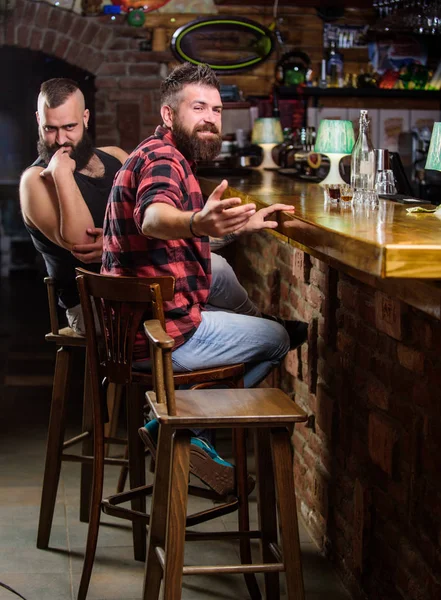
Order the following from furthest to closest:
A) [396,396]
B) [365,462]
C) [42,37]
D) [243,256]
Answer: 1. [42,37]
2. [243,256]
3. [365,462]
4. [396,396]

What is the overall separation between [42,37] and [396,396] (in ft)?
17.9

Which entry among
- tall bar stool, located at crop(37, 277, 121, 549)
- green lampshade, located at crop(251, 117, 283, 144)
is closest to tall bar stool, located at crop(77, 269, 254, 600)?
tall bar stool, located at crop(37, 277, 121, 549)

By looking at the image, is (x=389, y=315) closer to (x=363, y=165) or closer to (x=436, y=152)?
(x=436, y=152)

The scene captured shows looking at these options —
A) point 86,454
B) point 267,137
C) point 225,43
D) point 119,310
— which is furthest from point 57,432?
point 225,43

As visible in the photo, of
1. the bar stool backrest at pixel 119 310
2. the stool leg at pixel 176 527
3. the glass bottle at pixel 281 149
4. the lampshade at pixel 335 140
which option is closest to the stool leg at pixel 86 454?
the bar stool backrest at pixel 119 310

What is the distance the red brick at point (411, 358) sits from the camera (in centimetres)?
250

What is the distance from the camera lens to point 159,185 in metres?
2.65

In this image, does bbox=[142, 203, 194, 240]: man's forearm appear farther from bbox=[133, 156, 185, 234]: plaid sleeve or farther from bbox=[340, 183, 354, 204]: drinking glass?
bbox=[340, 183, 354, 204]: drinking glass

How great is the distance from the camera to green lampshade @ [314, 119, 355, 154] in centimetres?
448

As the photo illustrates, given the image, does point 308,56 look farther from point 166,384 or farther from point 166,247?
point 166,384

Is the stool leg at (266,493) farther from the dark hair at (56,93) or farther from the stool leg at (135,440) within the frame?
the dark hair at (56,93)

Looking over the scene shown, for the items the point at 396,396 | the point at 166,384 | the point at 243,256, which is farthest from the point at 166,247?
the point at 243,256

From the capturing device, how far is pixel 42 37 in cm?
733

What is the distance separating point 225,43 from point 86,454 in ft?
15.3
